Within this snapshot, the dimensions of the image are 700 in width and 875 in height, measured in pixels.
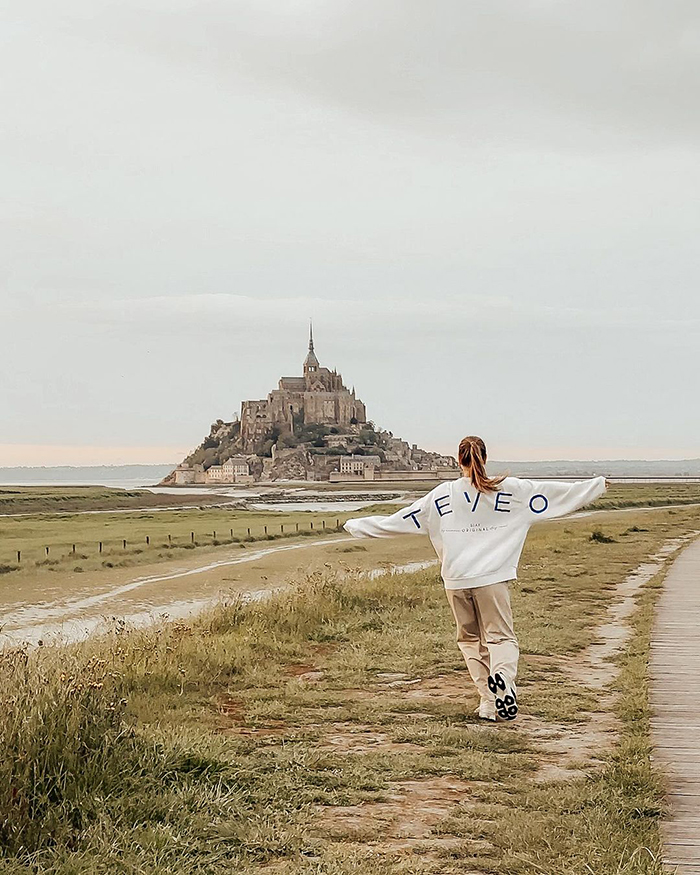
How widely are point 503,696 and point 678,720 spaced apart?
1.12m

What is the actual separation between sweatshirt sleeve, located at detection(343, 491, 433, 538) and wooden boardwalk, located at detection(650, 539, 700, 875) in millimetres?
1972

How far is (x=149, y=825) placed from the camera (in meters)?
4.64

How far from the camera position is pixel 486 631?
6.92m

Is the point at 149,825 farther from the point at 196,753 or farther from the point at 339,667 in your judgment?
the point at 339,667

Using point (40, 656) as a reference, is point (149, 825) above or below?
below

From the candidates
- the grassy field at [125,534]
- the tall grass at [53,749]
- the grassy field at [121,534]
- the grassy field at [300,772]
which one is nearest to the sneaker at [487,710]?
the grassy field at [300,772]

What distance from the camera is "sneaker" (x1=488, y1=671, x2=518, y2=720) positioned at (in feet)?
22.7

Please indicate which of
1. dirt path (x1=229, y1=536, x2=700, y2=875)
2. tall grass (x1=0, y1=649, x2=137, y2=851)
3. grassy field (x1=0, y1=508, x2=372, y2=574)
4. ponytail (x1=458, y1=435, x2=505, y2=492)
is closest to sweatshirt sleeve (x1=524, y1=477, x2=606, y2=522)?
ponytail (x1=458, y1=435, x2=505, y2=492)

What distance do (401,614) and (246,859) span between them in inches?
320

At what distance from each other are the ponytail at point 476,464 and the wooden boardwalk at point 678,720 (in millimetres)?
1845

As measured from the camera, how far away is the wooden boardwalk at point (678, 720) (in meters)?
4.49

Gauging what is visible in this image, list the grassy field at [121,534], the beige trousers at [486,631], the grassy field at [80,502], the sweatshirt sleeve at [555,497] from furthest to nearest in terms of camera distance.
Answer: the grassy field at [80,502]
the grassy field at [121,534]
the sweatshirt sleeve at [555,497]
the beige trousers at [486,631]

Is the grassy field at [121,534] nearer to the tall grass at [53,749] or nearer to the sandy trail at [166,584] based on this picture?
the sandy trail at [166,584]

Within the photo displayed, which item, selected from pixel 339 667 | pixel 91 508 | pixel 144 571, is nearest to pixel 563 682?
pixel 339 667
